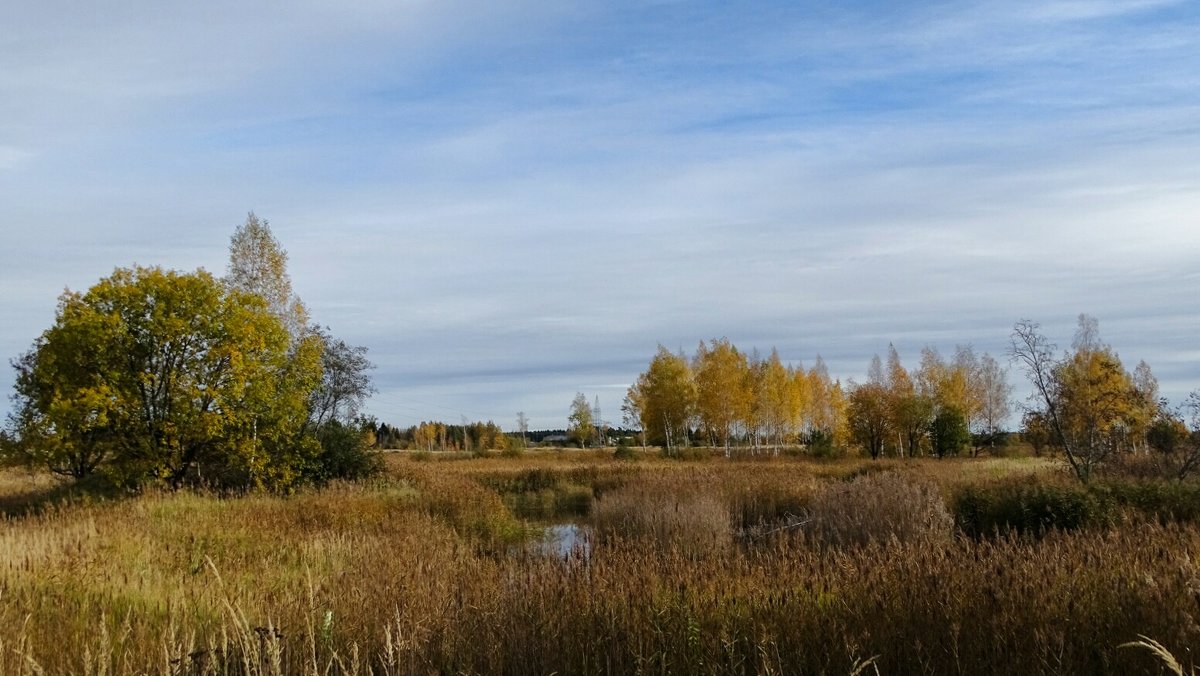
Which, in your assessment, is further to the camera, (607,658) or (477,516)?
(477,516)

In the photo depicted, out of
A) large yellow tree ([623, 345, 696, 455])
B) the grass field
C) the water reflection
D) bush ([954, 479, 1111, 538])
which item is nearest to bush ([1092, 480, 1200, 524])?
bush ([954, 479, 1111, 538])

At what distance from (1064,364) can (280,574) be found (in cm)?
1657

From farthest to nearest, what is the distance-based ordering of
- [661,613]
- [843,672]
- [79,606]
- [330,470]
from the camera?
[330,470] → [79,606] → [661,613] → [843,672]

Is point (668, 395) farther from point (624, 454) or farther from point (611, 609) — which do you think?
point (611, 609)

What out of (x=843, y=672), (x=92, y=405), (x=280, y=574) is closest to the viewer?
(x=843, y=672)

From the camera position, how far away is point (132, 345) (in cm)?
2081

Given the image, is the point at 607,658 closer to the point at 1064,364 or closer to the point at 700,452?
the point at 1064,364

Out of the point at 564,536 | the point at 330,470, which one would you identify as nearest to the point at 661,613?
the point at 564,536

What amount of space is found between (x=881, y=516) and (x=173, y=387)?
16.4 meters

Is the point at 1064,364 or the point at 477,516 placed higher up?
the point at 1064,364

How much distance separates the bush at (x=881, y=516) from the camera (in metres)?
11.6

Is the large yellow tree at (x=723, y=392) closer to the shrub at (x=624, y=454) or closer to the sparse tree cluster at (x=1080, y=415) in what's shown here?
the shrub at (x=624, y=454)

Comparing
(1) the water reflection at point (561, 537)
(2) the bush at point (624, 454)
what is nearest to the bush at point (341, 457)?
(1) the water reflection at point (561, 537)

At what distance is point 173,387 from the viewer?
826 inches
